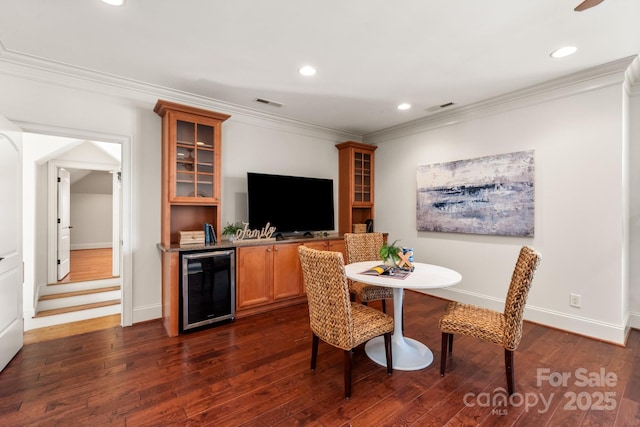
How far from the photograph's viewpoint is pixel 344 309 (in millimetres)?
1979

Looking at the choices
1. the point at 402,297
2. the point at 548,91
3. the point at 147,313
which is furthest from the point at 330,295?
the point at 548,91

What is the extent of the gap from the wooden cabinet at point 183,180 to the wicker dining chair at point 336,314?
162 cm

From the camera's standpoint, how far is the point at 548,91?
3.15 metres

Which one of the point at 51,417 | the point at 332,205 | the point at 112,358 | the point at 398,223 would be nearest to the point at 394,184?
the point at 398,223

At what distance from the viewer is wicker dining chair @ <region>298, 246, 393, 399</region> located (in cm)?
196

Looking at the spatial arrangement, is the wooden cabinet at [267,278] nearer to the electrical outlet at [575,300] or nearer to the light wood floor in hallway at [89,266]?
the light wood floor in hallway at [89,266]

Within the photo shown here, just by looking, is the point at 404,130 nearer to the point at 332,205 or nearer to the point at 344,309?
the point at 332,205

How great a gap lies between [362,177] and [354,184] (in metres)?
0.24

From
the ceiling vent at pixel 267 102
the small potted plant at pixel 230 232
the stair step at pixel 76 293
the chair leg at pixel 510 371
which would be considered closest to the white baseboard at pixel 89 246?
the stair step at pixel 76 293

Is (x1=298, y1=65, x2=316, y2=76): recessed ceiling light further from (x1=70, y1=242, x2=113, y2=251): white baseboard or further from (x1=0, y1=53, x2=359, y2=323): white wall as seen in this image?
(x1=70, y1=242, x2=113, y2=251): white baseboard

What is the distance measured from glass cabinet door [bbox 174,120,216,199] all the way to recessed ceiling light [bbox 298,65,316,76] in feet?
4.17

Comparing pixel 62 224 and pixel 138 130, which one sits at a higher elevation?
pixel 138 130

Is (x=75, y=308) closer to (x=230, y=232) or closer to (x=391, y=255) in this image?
(x=230, y=232)

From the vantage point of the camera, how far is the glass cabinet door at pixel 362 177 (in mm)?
4953
